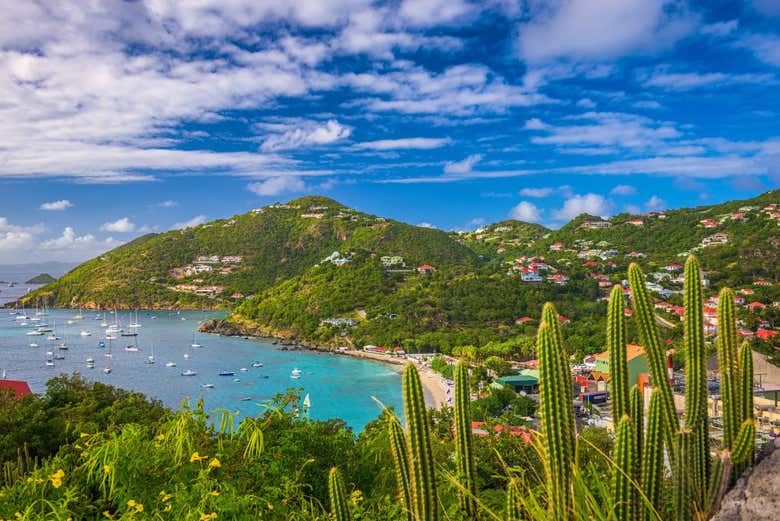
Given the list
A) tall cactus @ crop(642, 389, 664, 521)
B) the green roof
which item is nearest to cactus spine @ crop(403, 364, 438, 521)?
tall cactus @ crop(642, 389, 664, 521)

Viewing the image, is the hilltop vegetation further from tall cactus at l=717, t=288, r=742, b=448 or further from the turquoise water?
tall cactus at l=717, t=288, r=742, b=448

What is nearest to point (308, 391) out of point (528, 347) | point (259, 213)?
point (528, 347)

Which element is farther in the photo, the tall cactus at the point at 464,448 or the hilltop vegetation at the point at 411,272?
the hilltop vegetation at the point at 411,272

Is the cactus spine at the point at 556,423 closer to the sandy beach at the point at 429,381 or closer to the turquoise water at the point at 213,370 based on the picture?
the sandy beach at the point at 429,381

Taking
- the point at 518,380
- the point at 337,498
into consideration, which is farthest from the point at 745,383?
the point at 518,380

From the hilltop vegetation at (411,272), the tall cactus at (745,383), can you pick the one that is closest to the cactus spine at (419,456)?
the tall cactus at (745,383)

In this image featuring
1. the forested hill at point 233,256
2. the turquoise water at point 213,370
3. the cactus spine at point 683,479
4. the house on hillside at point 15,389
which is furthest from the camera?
the forested hill at point 233,256
